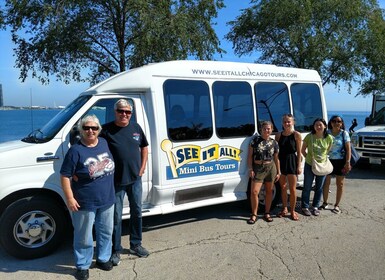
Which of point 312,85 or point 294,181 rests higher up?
point 312,85

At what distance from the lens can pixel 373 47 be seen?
A: 42.5 ft

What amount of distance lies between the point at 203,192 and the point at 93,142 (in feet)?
7.19

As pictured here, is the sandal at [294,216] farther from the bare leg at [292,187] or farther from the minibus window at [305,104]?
the minibus window at [305,104]

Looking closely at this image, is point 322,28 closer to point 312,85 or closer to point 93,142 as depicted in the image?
point 312,85

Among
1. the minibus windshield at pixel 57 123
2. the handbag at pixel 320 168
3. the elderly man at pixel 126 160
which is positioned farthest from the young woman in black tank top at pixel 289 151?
the minibus windshield at pixel 57 123

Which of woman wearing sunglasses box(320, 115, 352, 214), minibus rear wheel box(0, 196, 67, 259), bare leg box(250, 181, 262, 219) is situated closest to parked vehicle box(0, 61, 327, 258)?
minibus rear wheel box(0, 196, 67, 259)

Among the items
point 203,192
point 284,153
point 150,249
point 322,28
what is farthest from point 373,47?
point 150,249

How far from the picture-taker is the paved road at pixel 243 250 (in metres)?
3.92

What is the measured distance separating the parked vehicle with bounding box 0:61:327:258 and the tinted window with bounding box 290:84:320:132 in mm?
18

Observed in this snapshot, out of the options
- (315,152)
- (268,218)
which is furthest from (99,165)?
(315,152)

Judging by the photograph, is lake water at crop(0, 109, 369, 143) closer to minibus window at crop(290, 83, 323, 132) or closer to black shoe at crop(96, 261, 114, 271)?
black shoe at crop(96, 261, 114, 271)

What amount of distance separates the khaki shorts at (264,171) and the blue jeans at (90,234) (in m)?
2.43

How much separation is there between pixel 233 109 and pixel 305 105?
1629mm

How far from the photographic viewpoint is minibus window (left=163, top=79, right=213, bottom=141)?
498 centimetres
